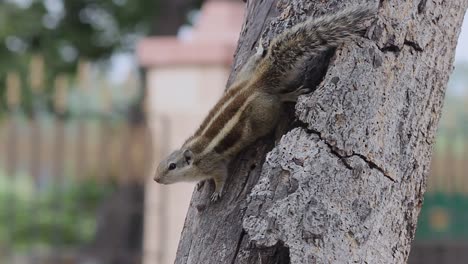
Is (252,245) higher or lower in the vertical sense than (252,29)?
lower

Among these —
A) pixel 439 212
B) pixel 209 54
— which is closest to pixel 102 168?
pixel 209 54

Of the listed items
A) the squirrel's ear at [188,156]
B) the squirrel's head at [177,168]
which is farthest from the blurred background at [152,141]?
the squirrel's ear at [188,156]

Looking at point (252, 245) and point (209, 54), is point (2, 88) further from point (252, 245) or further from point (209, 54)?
point (252, 245)

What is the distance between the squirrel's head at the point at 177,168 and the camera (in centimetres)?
259

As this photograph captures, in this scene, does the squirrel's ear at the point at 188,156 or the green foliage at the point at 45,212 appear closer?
the squirrel's ear at the point at 188,156

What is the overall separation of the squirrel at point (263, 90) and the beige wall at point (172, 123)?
13.0 feet

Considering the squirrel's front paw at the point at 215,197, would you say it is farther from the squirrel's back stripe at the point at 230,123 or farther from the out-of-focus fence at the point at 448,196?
the out-of-focus fence at the point at 448,196

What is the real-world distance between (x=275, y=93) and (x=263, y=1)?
8.6 inches

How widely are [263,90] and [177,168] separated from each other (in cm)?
75

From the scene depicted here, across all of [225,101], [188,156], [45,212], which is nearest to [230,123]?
[225,101]

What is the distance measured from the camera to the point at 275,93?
2.06 meters

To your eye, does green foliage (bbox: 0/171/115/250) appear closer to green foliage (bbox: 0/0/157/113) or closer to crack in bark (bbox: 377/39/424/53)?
green foliage (bbox: 0/0/157/113)

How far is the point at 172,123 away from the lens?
6465 millimetres

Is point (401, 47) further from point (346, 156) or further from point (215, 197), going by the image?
point (215, 197)
